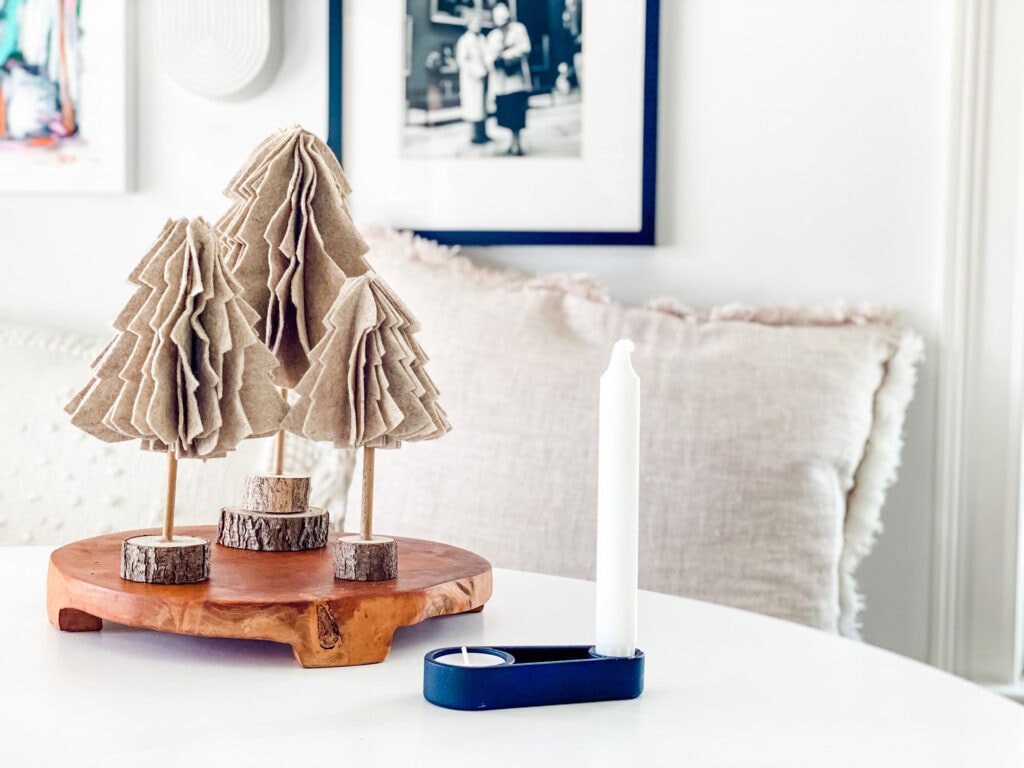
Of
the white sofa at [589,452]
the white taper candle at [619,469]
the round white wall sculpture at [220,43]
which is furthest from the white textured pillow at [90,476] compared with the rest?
the white taper candle at [619,469]

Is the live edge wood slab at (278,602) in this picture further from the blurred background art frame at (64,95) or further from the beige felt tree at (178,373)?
the blurred background art frame at (64,95)

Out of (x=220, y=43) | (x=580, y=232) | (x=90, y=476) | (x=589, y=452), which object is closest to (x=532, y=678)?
(x=589, y=452)

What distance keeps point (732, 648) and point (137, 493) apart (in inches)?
35.5

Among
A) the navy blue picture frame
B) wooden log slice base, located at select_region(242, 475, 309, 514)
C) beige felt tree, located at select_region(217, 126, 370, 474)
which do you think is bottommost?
wooden log slice base, located at select_region(242, 475, 309, 514)

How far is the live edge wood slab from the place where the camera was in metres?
0.70

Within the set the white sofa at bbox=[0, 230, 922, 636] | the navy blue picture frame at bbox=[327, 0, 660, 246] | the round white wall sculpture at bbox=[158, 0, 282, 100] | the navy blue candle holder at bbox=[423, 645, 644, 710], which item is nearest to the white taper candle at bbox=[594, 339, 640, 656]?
the navy blue candle holder at bbox=[423, 645, 644, 710]

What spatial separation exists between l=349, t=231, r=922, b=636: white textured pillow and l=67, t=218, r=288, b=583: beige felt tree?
607 millimetres

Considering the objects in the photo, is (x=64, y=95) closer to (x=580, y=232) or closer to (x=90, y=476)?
(x=90, y=476)

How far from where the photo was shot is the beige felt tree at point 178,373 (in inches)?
29.0

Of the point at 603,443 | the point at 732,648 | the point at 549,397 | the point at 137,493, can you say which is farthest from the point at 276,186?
the point at 137,493

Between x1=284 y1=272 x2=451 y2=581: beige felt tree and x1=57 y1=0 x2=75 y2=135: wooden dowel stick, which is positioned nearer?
x1=284 y1=272 x2=451 y2=581: beige felt tree

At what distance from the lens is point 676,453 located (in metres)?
1.35

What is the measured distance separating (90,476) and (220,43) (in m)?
0.67

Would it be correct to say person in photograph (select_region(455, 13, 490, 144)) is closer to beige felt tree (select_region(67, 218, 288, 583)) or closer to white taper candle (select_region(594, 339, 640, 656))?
beige felt tree (select_region(67, 218, 288, 583))
